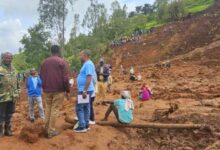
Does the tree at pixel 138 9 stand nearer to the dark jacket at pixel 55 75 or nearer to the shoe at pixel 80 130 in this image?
the shoe at pixel 80 130

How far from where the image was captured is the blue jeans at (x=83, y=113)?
29.0ft

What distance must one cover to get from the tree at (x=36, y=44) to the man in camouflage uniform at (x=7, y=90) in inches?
1086

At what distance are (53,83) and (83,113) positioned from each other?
39.3 inches

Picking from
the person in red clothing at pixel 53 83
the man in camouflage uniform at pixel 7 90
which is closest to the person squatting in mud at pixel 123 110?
the person in red clothing at pixel 53 83

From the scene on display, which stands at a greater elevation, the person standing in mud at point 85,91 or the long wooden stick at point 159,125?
the person standing in mud at point 85,91

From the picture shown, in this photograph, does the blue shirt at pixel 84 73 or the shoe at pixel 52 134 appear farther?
the blue shirt at pixel 84 73

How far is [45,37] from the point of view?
121 ft

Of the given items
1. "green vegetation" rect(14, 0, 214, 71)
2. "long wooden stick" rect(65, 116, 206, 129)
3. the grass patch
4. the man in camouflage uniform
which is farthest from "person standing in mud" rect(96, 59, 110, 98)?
the grass patch

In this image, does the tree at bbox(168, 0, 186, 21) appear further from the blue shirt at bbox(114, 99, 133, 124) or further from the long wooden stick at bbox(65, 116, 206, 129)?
the blue shirt at bbox(114, 99, 133, 124)

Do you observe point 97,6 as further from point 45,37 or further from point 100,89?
point 100,89

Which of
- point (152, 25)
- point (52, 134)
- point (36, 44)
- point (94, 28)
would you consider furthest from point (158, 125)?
point (152, 25)

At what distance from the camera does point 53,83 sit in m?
8.38

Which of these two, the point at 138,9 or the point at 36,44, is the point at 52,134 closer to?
the point at 36,44

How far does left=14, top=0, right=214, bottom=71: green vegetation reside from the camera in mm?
36688
